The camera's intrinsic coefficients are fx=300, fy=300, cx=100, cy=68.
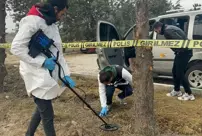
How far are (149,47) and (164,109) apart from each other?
60.4 inches

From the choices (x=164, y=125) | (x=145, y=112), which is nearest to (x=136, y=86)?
(x=145, y=112)

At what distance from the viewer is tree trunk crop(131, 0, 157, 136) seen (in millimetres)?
3469

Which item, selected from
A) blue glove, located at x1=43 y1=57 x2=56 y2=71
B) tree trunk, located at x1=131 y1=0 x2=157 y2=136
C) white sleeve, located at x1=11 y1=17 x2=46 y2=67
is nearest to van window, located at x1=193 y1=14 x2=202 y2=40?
tree trunk, located at x1=131 y1=0 x2=157 y2=136

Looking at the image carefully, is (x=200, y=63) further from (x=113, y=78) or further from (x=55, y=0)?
(x=55, y=0)

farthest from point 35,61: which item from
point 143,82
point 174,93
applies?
point 174,93

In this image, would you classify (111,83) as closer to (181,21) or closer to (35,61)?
(35,61)

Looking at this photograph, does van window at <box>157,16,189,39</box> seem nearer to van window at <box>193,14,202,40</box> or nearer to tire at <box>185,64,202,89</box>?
van window at <box>193,14,202,40</box>

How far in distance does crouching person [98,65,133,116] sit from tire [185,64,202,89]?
1963mm

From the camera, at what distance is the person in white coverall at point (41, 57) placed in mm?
3053

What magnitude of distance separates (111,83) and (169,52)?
2327 millimetres

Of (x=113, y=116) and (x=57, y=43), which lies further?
(x=113, y=116)

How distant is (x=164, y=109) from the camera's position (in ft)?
15.4

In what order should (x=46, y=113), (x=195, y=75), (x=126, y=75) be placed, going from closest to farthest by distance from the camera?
(x=46, y=113) < (x=126, y=75) < (x=195, y=75)

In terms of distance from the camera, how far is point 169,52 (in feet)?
21.7
